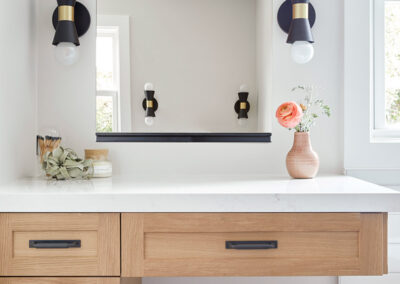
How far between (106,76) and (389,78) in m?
1.26

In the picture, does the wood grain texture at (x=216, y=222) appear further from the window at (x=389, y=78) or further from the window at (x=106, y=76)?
the window at (x=389, y=78)

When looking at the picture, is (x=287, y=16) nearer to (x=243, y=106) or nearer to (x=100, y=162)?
(x=243, y=106)

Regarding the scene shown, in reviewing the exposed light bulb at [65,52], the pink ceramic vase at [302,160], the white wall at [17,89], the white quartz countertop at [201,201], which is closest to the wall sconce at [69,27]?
the exposed light bulb at [65,52]

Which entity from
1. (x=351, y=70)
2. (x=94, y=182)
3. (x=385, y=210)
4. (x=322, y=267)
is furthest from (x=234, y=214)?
(x=351, y=70)

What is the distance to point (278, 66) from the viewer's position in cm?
178

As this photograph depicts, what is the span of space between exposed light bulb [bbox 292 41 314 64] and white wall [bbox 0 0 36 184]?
42.0 inches

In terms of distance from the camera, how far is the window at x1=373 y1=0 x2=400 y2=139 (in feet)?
6.09

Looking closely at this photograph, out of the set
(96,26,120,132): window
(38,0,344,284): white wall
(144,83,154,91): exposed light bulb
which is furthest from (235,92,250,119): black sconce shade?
(96,26,120,132): window

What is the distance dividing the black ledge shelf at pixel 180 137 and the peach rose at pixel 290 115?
25 centimetres

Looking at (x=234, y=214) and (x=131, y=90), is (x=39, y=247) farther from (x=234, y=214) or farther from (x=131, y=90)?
(x=131, y=90)

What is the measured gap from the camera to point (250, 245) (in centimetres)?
122

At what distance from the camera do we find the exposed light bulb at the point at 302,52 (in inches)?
66.2

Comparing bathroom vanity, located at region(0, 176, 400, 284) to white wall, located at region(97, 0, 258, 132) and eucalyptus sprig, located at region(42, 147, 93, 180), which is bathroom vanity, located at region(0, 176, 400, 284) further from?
white wall, located at region(97, 0, 258, 132)

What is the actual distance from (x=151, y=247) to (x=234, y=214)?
10.3 inches
